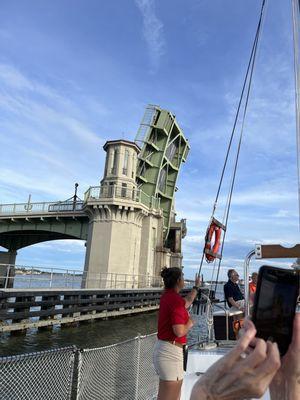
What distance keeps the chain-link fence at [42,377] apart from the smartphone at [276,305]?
336 centimetres

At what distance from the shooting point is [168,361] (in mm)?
4023

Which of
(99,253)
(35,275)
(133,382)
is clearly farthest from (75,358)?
(99,253)

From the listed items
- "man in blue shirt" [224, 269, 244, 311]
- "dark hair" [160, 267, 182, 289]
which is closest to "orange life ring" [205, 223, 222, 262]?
"man in blue shirt" [224, 269, 244, 311]

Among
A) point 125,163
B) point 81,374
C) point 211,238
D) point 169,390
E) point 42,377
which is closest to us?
point 169,390

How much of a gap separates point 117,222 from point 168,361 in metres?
24.7

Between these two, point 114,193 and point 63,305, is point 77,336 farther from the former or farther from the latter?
point 114,193

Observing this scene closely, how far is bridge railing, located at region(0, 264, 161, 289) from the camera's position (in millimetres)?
16875

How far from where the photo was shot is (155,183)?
36906mm

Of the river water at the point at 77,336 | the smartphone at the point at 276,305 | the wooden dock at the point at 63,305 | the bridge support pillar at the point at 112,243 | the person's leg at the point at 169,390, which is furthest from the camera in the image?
the bridge support pillar at the point at 112,243

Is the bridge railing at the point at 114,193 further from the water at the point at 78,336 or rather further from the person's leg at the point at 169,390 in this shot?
the person's leg at the point at 169,390

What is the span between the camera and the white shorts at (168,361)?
3.99 meters

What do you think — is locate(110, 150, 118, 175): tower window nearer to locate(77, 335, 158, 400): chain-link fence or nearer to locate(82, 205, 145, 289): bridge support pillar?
locate(82, 205, 145, 289): bridge support pillar

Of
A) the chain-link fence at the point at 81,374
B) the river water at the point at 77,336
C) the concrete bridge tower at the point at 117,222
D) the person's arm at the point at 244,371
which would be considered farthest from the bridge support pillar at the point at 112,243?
the person's arm at the point at 244,371

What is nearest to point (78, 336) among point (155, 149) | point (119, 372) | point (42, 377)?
point (119, 372)
